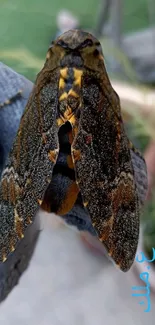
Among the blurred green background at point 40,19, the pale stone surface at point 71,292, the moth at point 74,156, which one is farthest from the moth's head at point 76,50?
the blurred green background at point 40,19

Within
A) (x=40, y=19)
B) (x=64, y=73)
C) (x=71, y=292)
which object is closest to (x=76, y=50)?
(x=64, y=73)

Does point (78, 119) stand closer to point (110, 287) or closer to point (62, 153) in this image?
point (62, 153)

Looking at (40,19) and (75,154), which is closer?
(75,154)

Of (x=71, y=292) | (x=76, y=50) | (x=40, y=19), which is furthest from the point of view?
(x=40, y=19)

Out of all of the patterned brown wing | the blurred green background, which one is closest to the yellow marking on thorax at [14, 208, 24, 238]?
the patterned brown wing

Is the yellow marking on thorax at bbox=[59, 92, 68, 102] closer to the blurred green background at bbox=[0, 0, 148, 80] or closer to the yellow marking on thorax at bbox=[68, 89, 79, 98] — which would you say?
the yellow marking on thorax at bbox=[68, 89, 79, 98]

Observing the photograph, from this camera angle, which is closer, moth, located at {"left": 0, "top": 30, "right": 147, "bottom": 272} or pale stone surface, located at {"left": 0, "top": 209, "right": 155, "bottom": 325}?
moth, located at {"left": 0, "top": 30, "right": 147, "bottom": 272}

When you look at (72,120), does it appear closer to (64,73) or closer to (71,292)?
(64,73)

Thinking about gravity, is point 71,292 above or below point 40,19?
below
